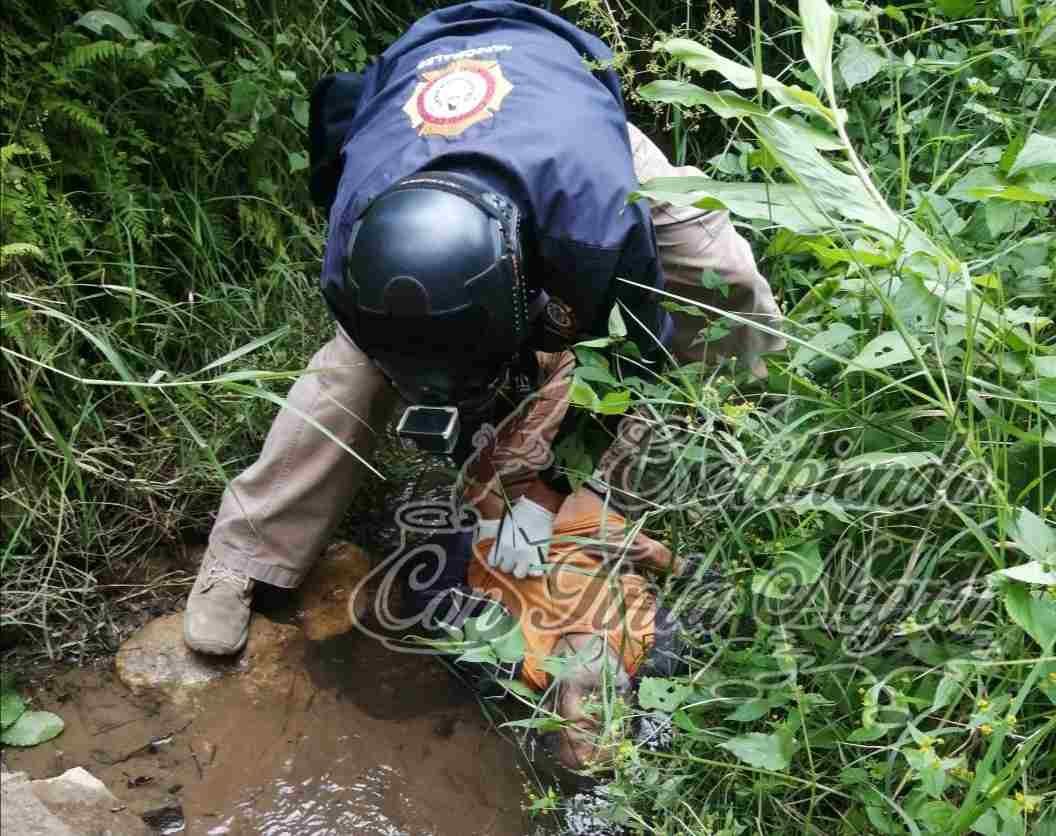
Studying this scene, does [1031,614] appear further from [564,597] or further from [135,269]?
[135,269]

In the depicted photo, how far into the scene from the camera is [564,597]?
2.40 m

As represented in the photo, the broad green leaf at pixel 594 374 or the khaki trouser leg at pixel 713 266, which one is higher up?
the broad green leaf at pixel 594 374

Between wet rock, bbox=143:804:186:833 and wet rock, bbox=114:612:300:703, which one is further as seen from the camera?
wet rock, bbox=114:612:300:703

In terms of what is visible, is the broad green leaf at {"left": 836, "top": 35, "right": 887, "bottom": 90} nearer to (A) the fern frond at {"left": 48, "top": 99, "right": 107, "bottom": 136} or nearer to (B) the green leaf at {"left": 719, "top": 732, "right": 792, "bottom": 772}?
(B) the green leaf at {"left": 719, "top": 732, "right": 792, "bottom": 772}

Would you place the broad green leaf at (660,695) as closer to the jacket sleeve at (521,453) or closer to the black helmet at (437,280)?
the black helmet at (437,280)

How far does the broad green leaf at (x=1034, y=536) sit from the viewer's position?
1.54m

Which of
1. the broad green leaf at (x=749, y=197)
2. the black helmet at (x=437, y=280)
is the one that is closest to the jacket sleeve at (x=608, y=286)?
the black helmet at (x=437, y=280)

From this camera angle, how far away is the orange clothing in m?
2.30

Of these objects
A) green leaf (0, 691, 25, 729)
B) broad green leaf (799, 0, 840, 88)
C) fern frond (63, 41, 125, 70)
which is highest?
broad green leaf (799, 0, 840, 88)

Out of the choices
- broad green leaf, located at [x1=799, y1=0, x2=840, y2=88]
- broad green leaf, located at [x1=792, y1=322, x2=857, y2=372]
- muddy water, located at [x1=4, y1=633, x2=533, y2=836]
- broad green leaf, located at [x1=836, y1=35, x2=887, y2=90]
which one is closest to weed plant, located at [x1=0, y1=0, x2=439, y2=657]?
muddy water, located at [x1=4, y1=633, x2=533, y2=836]

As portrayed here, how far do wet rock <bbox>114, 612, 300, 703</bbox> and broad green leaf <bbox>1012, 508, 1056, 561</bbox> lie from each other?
5.11ft

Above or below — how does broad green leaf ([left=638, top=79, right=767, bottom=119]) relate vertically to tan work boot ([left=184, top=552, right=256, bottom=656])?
above

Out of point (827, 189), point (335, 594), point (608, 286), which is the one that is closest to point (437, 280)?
point (608, 286)

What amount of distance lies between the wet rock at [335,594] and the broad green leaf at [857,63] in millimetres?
1567
